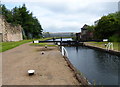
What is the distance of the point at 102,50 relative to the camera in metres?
12.3

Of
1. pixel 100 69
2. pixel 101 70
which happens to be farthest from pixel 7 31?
pixel 101 70

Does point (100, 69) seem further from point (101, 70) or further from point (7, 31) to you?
point (7, 31)

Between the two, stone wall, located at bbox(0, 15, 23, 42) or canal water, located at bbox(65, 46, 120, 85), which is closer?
canal water, located at bbox(65, 46, 120, 85)

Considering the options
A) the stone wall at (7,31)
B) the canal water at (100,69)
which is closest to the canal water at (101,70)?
the canal water at (100,69)

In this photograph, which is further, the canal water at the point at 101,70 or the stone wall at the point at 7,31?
the stone wall at the point at 7,31

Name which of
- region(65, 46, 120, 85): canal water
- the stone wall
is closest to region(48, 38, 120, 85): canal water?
region(65, 46, 120, 85): canal water

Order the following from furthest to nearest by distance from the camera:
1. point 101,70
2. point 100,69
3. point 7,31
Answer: point 7,31 → point 100,69 → point 101,70

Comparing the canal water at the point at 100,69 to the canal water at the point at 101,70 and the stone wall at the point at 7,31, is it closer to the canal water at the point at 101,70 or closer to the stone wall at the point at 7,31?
the canal water at the point at 101,70

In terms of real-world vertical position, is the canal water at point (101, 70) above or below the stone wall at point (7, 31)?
below

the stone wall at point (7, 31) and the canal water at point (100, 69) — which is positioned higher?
the stone wall at point (7, 31)

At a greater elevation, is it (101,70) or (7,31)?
(7,31)

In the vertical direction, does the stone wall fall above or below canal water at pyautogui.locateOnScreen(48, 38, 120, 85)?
above

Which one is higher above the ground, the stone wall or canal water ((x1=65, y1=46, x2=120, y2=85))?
the stone wall

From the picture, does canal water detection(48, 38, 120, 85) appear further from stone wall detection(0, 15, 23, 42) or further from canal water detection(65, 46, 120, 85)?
stone wall detection(0, 15, 23, 42)
